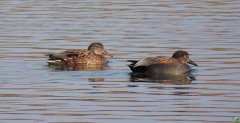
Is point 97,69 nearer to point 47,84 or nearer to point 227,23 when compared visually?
point 47,84

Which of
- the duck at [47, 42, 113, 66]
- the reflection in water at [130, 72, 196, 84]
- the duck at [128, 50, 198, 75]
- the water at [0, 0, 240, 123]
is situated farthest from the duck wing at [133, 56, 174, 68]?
the duck at [47, 42, 113, 66]

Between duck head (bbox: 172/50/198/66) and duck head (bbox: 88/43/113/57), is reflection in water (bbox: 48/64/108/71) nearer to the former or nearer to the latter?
duck head (bbox: 88/43/113/57)

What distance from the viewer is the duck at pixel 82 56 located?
61.7ft

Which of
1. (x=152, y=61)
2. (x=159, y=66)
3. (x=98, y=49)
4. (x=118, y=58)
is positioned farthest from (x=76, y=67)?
(x=159, y=66)

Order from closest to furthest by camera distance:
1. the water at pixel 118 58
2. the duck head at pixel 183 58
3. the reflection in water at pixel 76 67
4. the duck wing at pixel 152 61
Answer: the water at pixel 118 58
the duck wing at pixel 152 61
the duck head at pixel 183 58
the reflection in water at pixel 76 67

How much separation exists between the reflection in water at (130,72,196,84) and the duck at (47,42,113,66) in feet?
6.88

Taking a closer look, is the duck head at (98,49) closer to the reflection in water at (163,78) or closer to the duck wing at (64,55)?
the duck wing at (64,55)

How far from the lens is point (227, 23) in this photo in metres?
24.8

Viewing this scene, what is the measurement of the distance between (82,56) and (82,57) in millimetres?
19

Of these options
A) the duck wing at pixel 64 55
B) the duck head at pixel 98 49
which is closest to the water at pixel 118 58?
the duck head at pixel 98 49

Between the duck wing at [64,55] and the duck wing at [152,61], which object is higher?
the duck wing at [152,61]

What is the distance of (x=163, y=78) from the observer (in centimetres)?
1667

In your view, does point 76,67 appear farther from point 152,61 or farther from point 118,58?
point 152,61

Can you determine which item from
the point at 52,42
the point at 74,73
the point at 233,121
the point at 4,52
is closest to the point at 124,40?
the point at 52,42
